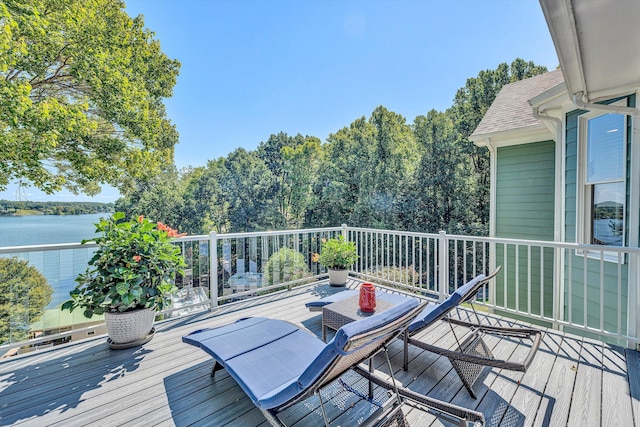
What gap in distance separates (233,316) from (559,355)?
12.3ft

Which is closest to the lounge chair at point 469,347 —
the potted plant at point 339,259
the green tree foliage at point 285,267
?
the potted plant at point 339,259

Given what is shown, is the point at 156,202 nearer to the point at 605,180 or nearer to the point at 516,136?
the point at 516,136

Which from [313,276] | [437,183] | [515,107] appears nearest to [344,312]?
[313,276]

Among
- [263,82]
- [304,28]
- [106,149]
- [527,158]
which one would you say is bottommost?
[527,158]

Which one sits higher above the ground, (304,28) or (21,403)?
(304,28)

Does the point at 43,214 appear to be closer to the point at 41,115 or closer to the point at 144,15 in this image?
the point at 41,115

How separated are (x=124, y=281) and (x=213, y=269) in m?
1.32

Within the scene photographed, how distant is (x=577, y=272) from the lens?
4.11 metres

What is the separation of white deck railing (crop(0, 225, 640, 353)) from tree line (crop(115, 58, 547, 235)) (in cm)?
951

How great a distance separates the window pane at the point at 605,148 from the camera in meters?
3.40

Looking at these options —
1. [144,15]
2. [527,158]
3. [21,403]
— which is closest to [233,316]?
[21,403]

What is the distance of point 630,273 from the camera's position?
3.06 meters

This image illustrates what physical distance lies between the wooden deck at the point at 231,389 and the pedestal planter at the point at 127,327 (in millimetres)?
90

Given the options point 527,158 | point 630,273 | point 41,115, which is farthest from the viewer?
point 527,158
